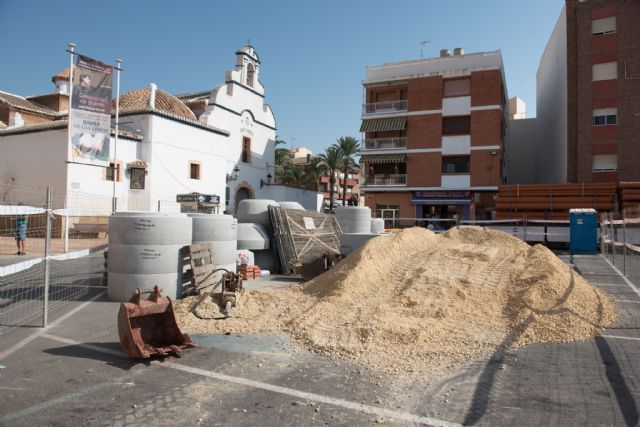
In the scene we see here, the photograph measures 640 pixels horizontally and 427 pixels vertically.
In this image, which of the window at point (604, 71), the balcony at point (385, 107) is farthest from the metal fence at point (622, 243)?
the balcony at point (385, 107)

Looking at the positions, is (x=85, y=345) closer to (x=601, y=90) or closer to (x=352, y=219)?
(x=352, y=219)

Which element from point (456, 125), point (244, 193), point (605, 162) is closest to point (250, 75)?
point (244, 193)

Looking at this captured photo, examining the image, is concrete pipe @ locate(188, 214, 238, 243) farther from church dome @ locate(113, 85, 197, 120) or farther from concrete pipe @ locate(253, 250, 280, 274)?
church dome @ locate(113, 85, 197, 120)

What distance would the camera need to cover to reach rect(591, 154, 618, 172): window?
99.3 feet

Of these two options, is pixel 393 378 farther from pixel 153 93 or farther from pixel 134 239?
pixel 153 93

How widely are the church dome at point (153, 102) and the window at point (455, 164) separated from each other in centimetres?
2074

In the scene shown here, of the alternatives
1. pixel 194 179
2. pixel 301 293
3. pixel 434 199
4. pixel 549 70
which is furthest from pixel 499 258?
pixel 549 70

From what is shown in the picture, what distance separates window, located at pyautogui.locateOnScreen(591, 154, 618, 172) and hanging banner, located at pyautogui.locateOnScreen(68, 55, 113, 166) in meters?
31.3

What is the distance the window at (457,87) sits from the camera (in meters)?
35.7

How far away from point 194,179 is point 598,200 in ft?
81.2

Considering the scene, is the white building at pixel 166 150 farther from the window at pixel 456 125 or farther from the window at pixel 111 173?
the window at pixel 456 125

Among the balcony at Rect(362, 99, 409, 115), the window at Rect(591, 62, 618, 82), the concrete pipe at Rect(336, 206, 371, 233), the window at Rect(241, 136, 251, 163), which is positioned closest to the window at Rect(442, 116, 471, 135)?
the balcony at Rect(362, 99, 409, 115)

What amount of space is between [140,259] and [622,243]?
1283cm

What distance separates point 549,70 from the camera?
131 feet
